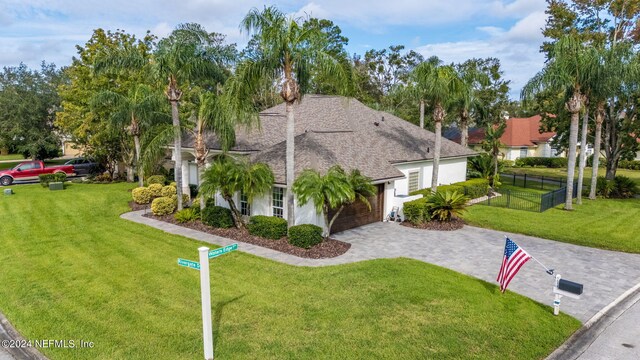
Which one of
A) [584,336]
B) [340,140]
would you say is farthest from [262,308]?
→ [340,140]

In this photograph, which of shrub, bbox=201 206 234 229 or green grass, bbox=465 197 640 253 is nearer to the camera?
green grass, bbox=465 197 640 253

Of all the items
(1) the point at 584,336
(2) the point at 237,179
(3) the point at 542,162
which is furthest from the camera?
(3) the point at 542,162

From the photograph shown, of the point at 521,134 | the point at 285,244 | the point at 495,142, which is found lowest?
the point at 285,244

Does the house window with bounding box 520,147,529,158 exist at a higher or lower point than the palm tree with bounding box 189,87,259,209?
lower

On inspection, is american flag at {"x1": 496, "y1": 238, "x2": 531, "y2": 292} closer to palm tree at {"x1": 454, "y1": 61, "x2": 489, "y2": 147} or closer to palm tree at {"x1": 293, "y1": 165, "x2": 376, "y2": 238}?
palm tree at {"x1": 293, "y1": 165, "x2": 376, "y2": 238}

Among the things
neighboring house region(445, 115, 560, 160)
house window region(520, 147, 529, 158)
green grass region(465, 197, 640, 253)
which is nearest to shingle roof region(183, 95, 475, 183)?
green grass region(465, 197, 640, 253)

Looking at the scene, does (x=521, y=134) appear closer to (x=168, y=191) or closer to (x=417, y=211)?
(x=417, y=211)
